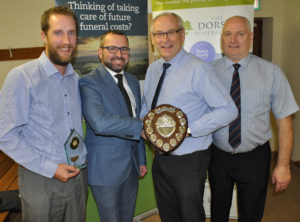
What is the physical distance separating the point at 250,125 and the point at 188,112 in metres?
0.56

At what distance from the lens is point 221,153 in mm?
2254

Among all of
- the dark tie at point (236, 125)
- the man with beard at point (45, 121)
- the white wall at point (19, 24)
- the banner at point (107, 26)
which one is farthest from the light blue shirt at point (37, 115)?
the white wall at point (19, 24)

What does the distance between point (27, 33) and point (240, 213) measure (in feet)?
14.2

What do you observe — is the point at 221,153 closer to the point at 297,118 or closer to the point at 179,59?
the point at 179,59

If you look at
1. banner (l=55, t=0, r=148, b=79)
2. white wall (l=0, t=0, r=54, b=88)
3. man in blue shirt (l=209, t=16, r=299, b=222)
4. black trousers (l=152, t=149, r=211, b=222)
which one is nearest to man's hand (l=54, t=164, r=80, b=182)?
black trousers (l=152, t=149, r=211, b=222)

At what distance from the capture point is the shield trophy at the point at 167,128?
6.06 ft

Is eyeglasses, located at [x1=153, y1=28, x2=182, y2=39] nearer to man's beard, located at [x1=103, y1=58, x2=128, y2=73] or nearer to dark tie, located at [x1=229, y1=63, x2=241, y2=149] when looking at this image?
man's beard, located at [x1=103, y1=58, x2=128, y2=73]

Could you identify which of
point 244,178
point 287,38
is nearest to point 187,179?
point 244,178

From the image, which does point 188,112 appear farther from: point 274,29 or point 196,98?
point 274,29

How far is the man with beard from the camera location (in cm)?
166

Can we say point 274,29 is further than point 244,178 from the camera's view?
Yes

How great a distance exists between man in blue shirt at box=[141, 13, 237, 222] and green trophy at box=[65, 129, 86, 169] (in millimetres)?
619

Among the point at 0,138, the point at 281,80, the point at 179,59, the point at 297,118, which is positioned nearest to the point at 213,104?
the point at 179,59

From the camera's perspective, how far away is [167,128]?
186cm
